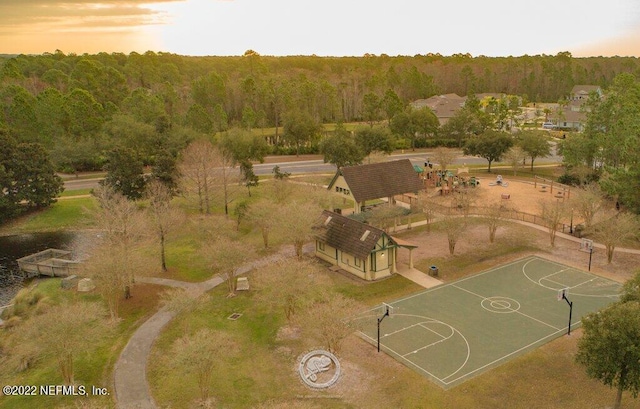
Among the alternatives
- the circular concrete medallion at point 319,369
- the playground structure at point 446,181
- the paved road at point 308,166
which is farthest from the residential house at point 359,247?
the paved road at point 308,166

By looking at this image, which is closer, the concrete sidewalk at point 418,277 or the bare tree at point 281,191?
the concrete sidewalk at point 418,277

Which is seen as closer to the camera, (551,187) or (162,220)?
(162,220)

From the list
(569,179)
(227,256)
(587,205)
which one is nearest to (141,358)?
(227,256)

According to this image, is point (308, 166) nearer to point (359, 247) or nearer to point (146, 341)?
point (359, 247)

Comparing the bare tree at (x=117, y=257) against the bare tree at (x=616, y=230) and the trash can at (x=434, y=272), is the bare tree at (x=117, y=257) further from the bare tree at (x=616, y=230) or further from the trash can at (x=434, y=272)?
the bare tree at (x=616, y=230)

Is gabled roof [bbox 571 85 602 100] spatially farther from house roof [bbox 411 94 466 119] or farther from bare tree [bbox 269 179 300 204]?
bare tree [bbox 269 179 300 204]

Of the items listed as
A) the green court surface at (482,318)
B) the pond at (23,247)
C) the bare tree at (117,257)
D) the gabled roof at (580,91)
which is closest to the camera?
the green court surface at (482,318)

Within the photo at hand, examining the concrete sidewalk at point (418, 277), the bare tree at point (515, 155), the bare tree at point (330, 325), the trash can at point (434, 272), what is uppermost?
the bare tree at point (515, 155)
